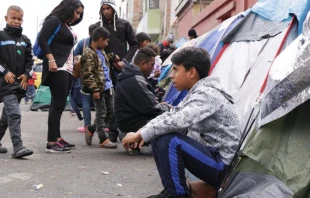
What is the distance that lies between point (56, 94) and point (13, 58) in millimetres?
609

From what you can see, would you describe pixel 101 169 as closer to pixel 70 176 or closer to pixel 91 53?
pixel 70 176

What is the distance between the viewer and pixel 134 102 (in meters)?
5.75

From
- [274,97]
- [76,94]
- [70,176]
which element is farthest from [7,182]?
[76,94]

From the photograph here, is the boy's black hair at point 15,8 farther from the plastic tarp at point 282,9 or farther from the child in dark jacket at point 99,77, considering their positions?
the plastic tarp at point 282,9

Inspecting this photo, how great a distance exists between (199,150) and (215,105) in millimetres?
322

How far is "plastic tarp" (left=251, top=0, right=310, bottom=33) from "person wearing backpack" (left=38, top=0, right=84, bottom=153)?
207cm

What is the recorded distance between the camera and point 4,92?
564 centimetres

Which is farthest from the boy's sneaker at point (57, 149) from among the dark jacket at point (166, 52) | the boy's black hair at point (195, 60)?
the dark jacket at point (166, 52)

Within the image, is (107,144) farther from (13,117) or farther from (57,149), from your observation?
(13,117)

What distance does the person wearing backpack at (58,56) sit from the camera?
19.3 feet

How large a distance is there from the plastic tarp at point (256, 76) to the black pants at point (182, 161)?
139cm

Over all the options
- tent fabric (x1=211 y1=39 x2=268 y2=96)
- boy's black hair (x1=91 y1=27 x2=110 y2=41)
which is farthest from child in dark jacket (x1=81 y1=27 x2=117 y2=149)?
tent fabric (x1=211 y1=39 x2=268 y2=96)

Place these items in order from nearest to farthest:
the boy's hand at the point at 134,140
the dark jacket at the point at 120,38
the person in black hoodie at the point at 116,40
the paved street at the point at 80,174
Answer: the boy's hand at the point at 134,140 → the paved street at the point at 80,174 → the person in black hoodie at the point at 116,40 → the dark jacket at the point at 120,38

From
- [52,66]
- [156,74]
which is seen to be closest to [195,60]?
[52,66]
